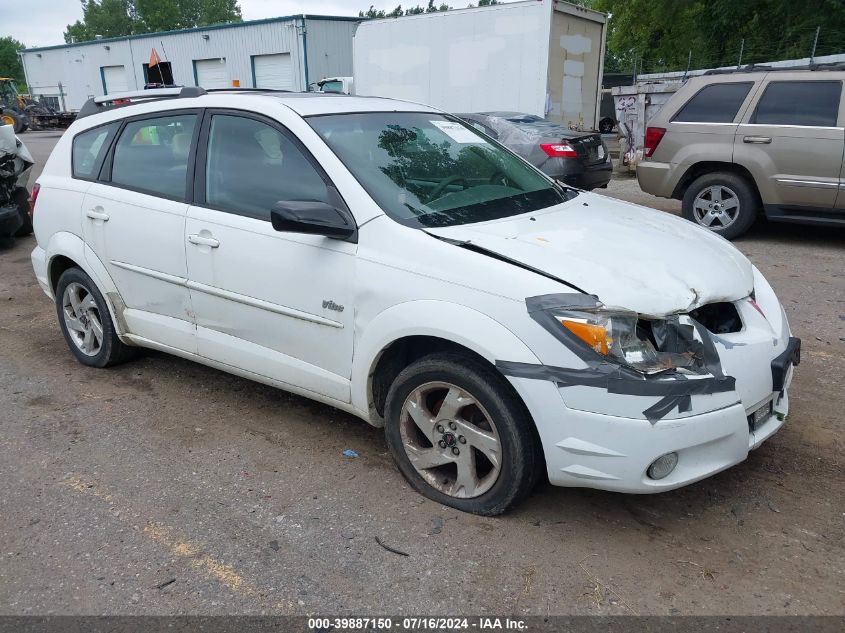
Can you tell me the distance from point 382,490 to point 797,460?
6.73ft

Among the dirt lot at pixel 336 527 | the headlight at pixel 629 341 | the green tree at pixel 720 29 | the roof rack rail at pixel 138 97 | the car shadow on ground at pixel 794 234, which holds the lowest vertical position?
the car shadow on ground at pixel 794 234

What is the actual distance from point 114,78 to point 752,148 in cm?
3540

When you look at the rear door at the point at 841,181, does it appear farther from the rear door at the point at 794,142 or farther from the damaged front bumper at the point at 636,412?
the damaged front bumper at the point at 636,412

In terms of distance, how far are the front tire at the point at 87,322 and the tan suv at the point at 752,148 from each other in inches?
261

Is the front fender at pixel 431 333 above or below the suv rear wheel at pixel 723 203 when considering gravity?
above

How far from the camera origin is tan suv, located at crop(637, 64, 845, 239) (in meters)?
7.48

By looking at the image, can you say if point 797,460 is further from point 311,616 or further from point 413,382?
point 311,616

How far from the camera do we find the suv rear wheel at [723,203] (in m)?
8.05

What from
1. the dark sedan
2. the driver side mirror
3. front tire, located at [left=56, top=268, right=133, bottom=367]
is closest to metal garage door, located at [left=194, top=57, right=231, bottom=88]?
the dark sedan

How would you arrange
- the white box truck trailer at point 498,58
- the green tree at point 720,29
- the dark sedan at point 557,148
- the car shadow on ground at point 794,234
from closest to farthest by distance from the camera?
the car shadow on ground at point 794,234 → the dark sedan at point 557,148 → the white box truck trailer at point 498,58 → the green tree at point 720,29

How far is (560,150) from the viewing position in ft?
31.6

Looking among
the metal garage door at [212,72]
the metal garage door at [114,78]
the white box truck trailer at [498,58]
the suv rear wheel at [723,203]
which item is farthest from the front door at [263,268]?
the metal garage door at [114,78]

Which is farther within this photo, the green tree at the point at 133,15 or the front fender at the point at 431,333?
the green tree at the point at 133,15

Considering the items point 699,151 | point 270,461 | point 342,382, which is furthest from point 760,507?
point 699,151
